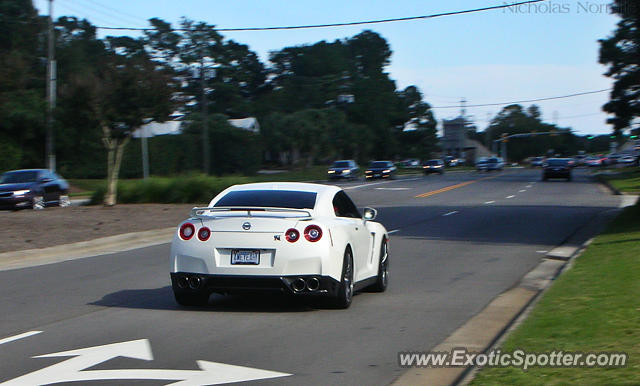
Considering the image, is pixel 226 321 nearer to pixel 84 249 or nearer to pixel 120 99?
pixel 84 249

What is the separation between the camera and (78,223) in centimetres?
2431

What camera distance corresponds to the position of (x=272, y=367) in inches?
293

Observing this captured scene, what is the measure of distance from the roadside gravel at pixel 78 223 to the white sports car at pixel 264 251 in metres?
9.10

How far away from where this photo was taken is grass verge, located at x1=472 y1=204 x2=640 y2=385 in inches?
259

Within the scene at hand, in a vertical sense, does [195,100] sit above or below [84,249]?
above

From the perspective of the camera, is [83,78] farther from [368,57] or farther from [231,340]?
[368,57]

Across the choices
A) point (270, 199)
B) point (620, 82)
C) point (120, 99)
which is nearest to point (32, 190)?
point (120, 99)

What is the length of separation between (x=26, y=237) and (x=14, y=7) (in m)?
62.0

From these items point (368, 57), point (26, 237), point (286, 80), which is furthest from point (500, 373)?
point (368, 57)

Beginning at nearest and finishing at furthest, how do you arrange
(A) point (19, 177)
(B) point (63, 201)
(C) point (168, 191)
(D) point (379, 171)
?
(A) point (19, 177), (B) point (63, 201), (C) point (168, 191), (D) point (379, 171)

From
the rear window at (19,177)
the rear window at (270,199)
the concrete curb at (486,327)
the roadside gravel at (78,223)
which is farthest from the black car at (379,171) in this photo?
the rear window at (270,199)

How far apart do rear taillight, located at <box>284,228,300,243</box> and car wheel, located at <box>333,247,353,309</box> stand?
0.80 meters

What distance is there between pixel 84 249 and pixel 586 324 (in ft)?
42.6

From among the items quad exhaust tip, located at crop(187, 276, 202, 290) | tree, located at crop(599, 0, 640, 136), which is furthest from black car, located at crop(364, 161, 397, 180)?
quad exhaust tip, located at crop(187, 276, 202, 290)
